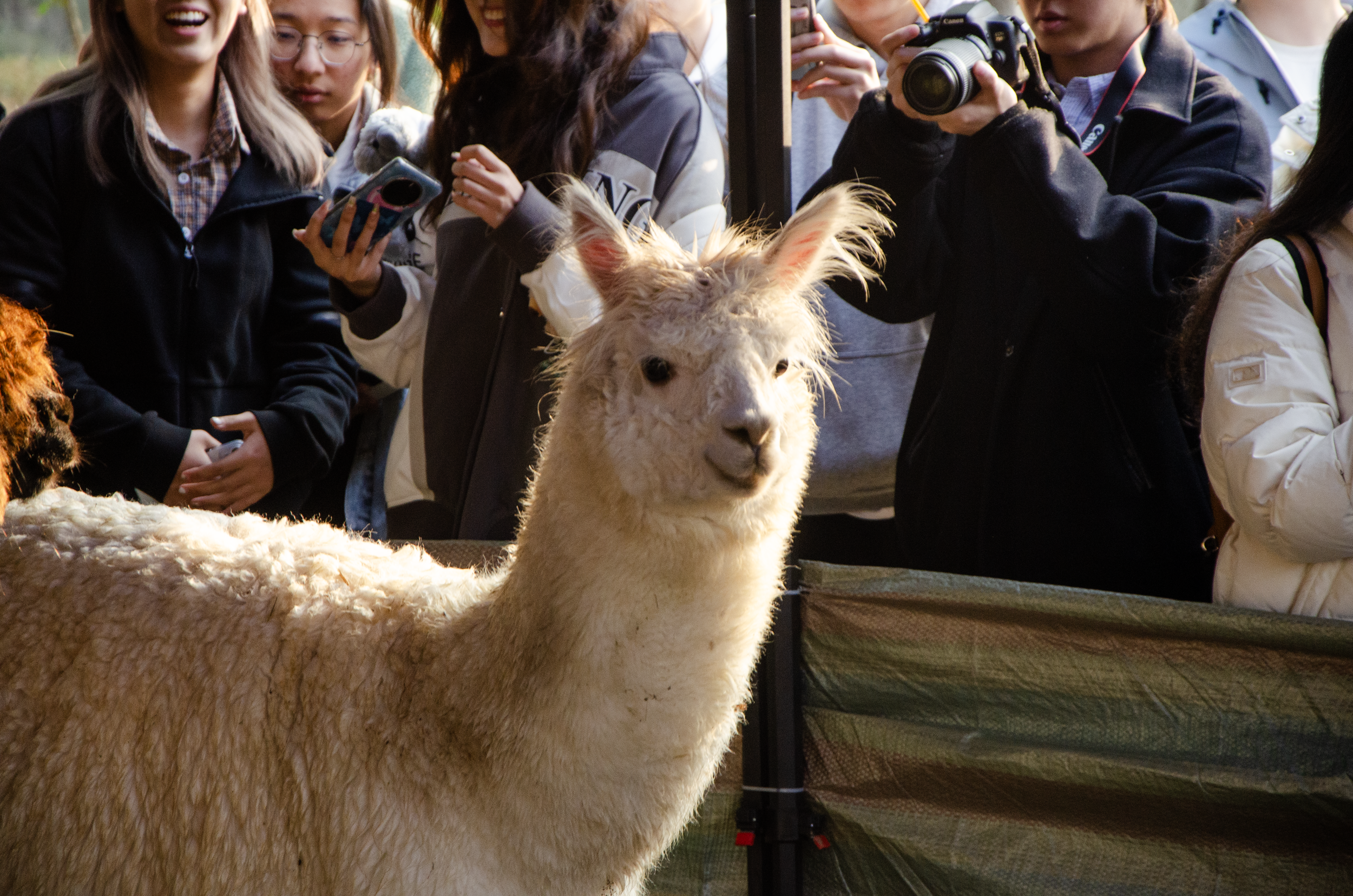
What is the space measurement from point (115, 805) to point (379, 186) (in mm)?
1688

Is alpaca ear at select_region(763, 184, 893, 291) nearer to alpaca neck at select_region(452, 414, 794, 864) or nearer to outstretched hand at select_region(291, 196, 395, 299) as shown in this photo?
alpaca neck at select_region(452, 414, 794, 864)

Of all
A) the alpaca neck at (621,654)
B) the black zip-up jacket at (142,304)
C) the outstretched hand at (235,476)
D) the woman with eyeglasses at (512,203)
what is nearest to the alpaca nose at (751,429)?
the alpaca neck at (621,654)

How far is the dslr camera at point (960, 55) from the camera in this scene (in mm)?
2459

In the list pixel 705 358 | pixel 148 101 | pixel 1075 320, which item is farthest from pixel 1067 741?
pixel 148 101

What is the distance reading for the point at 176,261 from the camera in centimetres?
324

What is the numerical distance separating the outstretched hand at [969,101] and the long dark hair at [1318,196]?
592 mm

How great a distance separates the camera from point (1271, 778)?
2.22 metres

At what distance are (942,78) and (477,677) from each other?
159cm

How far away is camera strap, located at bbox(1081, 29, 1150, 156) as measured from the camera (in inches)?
110

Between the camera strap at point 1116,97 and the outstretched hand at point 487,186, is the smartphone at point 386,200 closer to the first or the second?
the outstretched hand at point 487,186

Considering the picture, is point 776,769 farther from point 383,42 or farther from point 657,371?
point 383,42

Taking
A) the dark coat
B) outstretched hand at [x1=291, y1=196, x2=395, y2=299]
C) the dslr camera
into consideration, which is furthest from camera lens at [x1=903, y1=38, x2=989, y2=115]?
outstretched hand at [x1=291, y1=196, x2=395, y2=299]

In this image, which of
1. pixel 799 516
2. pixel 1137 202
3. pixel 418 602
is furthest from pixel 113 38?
pixel 1137 202

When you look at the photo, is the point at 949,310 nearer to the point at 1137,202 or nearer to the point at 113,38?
the point at 1137,202
